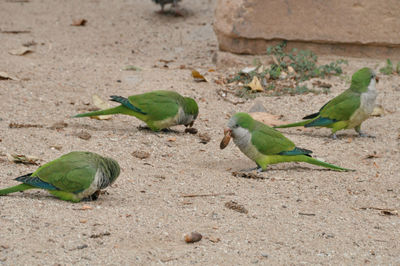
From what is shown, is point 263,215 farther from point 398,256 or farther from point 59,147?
point 59,147

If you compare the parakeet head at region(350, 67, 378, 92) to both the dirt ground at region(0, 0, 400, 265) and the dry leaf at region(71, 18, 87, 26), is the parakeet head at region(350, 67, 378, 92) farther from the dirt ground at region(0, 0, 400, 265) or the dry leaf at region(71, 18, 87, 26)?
the dry leaf at region(71, 18, 87, 26)

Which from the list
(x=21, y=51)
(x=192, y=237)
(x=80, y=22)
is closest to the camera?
(x=192, y=237)

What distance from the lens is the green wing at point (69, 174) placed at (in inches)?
129

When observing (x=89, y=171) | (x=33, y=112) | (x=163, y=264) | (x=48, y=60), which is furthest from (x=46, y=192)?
(x=48, y=60)

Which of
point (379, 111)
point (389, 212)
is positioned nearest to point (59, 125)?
point (389, 212)

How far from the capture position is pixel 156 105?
193 inches

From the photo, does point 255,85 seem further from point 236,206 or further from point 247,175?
point 236,206

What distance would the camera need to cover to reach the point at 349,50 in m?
6.76

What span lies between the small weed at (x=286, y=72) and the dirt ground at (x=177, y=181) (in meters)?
0.18

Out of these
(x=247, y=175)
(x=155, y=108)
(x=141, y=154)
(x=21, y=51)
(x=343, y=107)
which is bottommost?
(x=21, y=51)

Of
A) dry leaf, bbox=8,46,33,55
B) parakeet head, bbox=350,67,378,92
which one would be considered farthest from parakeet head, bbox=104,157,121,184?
dry leaf, bbox=8,46,33,55

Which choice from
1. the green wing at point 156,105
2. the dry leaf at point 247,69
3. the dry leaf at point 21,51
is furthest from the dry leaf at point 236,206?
the dry leaf at point 21,51

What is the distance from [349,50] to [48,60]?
11.7 ft

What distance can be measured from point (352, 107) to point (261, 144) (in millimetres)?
1201
